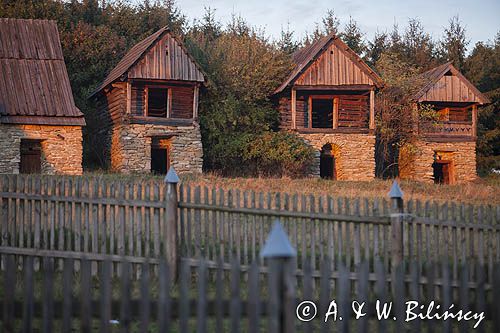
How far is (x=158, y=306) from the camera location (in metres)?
4.38

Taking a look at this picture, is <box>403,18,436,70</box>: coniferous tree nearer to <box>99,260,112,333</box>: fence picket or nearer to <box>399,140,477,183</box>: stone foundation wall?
<box>399,140,477,183</box>: stone foundation wall

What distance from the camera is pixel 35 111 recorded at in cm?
2436

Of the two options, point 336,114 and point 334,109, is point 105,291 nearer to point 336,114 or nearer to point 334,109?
point 336,114

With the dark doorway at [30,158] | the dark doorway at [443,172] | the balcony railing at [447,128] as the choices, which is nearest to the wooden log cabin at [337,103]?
the balcony railing at [447,128]

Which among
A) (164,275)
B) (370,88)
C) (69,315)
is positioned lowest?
(69,315)

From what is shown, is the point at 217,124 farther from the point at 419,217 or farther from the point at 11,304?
the point at 11,304

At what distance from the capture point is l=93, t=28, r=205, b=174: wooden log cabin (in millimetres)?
27094

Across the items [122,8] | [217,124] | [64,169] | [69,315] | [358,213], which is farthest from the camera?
[122,8]

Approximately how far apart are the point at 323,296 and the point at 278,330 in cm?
88

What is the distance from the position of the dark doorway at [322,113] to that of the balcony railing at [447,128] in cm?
537

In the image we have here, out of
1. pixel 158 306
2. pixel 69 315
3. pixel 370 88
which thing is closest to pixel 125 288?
pixel 158 306

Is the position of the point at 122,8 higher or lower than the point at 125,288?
higher

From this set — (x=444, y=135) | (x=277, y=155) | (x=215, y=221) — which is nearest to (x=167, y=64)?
(x=277, y=155)

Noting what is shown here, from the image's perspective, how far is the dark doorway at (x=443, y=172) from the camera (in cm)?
3359
